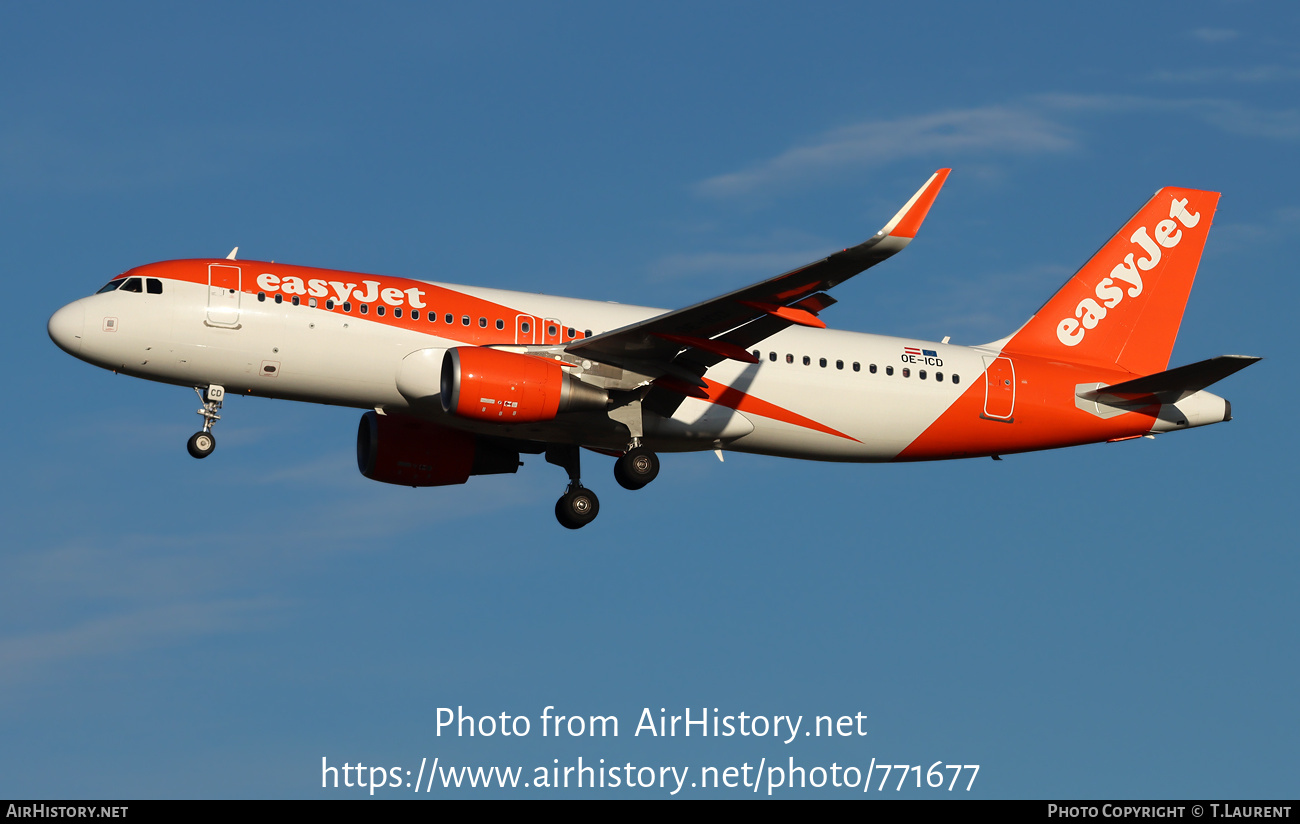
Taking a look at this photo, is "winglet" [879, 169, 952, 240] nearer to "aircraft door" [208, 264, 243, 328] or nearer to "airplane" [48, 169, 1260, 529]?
"airplane" [48, 169, 1260, 529]

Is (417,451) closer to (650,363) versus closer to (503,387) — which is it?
(503,387)

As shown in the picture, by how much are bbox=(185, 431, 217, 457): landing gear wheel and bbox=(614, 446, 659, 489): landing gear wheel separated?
898cm

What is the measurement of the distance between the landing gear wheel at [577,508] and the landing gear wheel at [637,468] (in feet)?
5.87

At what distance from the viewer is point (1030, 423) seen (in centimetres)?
4131

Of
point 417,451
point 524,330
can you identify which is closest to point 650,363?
point 524,330

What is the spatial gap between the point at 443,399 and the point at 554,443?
5320 millimetres

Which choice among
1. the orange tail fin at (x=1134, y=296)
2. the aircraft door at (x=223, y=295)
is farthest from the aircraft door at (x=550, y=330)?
the orange tail fin at (x=1134, y=296)

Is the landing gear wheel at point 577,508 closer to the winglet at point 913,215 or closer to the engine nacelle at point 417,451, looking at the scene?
the engine nacelle at point 417,451

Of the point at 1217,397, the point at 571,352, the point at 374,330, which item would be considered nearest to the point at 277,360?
the point at 374,330

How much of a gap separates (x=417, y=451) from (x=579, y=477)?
4.00 m

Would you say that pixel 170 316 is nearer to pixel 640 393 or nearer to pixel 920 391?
pixel 640 393

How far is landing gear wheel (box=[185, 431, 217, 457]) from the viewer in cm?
3631

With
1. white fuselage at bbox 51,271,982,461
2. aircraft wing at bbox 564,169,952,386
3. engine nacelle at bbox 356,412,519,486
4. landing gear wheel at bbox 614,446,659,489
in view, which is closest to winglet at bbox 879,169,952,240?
aircraft wing at bbox 564,169,952,386

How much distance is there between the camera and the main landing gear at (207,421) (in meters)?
36.1
